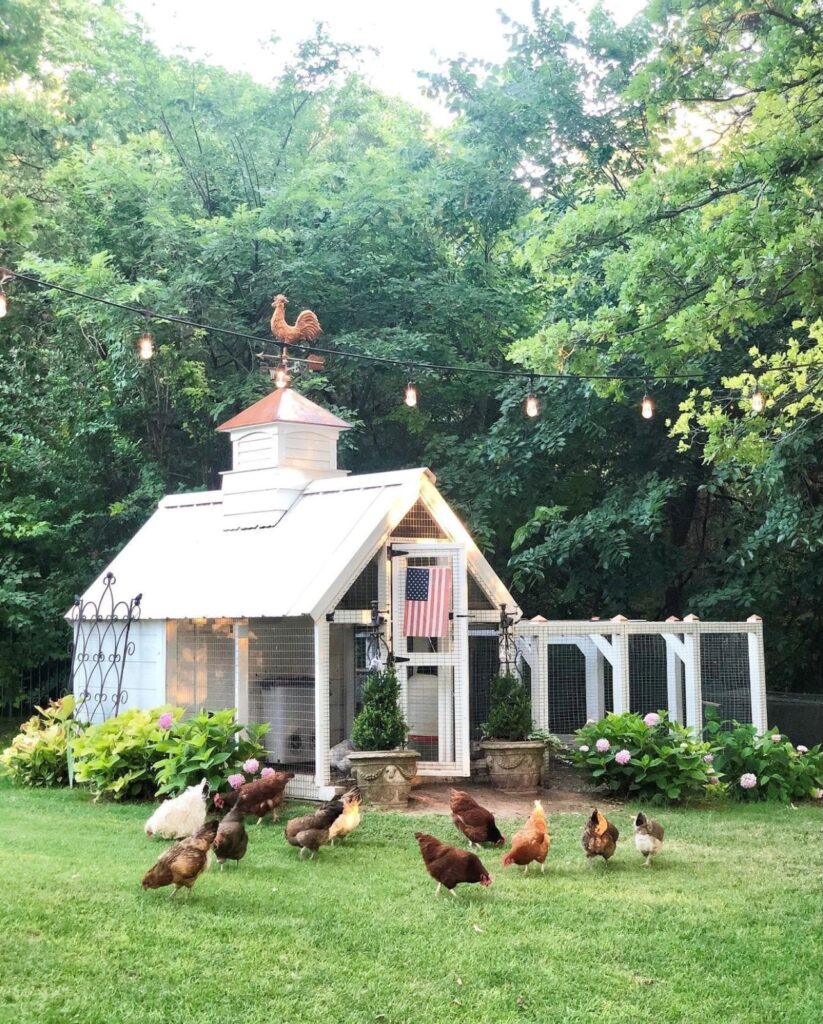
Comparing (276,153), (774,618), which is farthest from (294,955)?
(276,153)

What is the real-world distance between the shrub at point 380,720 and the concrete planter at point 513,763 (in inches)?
43.6

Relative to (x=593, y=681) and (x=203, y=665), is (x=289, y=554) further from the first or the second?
(x=593, y=681)

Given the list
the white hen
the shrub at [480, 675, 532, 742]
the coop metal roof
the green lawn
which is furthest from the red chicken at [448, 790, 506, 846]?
the coop metal roof

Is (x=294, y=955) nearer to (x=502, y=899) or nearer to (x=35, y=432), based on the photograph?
(x=502, y=899)

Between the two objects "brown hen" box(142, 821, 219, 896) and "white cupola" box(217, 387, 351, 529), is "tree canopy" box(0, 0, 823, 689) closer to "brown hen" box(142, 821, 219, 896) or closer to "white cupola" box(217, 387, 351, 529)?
"white cupola" box(217, 387, 351, 529)

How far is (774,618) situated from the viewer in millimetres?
16047

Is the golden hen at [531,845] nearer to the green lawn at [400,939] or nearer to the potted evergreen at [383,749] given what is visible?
the green lawn at [400,939]

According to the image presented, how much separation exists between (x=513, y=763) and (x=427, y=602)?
1.83 metres

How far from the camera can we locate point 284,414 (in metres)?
12.2

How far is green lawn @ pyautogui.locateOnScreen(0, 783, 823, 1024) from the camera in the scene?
5043mm

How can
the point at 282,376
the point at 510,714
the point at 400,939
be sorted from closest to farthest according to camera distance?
the point at 400,939, the point at 510,714, the point at 282,376

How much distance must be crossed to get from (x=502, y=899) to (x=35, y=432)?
12631 mm

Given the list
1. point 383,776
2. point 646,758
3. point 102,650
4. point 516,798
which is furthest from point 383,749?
point 102,650

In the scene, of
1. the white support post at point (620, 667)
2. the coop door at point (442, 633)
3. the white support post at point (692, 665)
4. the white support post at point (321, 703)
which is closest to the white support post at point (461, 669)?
the coop door at point (442, 633)
